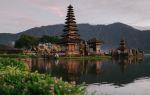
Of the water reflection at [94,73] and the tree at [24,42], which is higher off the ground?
the tree at [24,42]

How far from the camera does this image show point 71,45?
12175 cm

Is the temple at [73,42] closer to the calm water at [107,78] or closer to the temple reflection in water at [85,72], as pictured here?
the temple reflection in water at [85,72]

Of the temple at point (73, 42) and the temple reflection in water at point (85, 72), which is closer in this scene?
the temple reflection in water at point (85, 72)

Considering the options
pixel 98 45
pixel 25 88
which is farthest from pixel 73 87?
pixel 98 45

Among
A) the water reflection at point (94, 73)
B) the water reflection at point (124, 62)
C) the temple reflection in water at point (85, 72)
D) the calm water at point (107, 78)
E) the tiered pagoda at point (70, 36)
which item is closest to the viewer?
the calm water at point (107, 78)

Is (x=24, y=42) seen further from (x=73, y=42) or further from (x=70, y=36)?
(x=73, y=42)

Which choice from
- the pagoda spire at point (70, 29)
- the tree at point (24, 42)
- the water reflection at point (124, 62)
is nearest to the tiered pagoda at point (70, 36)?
the pagoda spire at point (70, 29)

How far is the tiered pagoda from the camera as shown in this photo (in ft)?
398

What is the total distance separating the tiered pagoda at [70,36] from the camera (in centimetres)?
12144

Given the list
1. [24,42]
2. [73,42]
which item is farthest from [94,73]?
[24,42]

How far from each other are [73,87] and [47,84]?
0.78 m

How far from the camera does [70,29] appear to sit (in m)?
127

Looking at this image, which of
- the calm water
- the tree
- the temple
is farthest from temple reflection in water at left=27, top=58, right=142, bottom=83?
the tree

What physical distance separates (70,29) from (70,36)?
2250 millimetres
